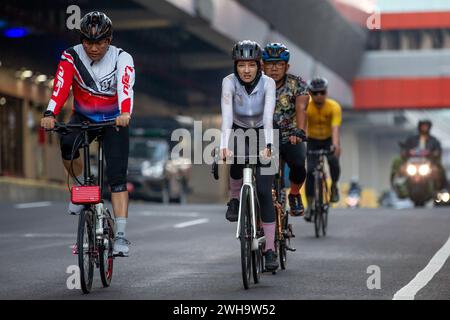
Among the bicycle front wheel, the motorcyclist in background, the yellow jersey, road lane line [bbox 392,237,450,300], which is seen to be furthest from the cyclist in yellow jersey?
the motorcyclist in background

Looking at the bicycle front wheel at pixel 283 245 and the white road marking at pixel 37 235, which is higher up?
the bicycle front wheel at pixel 283 245

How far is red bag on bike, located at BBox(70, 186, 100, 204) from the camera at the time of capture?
9.38 metres

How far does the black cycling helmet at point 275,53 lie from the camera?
38.9 ft

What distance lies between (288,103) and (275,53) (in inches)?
19.5

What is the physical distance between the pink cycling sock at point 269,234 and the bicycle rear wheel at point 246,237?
636mm

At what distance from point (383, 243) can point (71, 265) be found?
429cm

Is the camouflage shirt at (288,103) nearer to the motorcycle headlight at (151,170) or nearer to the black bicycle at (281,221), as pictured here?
the black bicycle at (281,221)

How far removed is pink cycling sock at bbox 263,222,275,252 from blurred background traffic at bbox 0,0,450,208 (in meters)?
7.65

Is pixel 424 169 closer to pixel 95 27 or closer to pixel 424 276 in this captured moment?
pixel 424 276

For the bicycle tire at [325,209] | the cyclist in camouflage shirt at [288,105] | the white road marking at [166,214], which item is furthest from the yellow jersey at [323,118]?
the white road marking at [166,214]

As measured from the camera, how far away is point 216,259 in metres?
12.9
